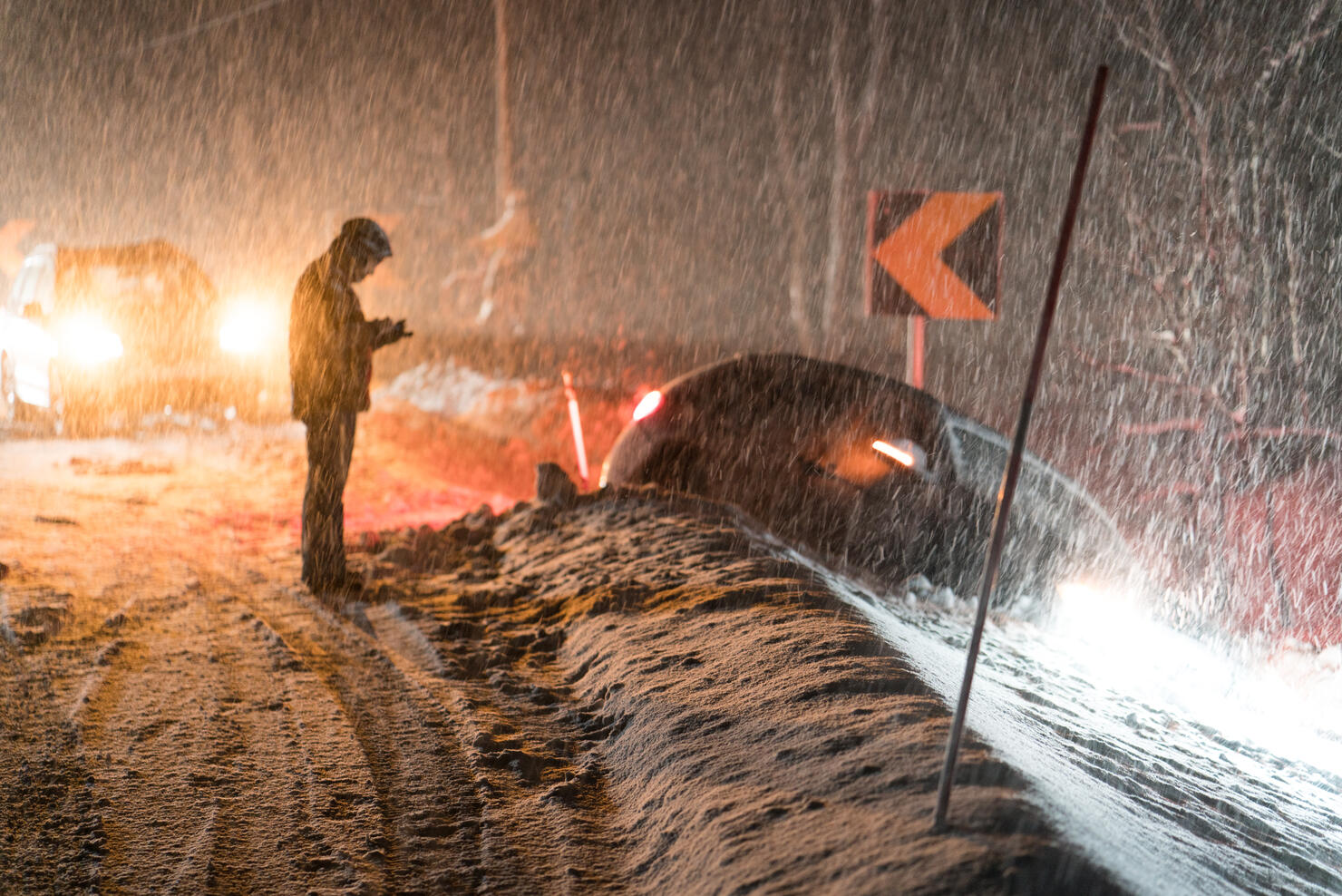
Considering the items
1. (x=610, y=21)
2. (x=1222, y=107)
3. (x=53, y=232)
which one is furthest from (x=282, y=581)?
(x=53, y=232)

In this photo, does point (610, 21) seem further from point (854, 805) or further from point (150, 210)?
point (854, 805)

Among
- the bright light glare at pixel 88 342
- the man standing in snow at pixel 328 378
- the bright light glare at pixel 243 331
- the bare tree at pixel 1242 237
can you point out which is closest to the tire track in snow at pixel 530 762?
the man standing in snow at pixel 328 378

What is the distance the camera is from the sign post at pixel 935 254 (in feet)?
21.1

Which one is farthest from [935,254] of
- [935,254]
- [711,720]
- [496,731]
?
[496,731]

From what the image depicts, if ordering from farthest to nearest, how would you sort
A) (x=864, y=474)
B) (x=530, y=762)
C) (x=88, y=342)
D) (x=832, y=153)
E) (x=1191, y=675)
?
1. (x=832, y=153)
2. (x=88, y=342)
3. (x=1191, y=675)
4. (x=864, y=474)
5. (x=530, y=762)

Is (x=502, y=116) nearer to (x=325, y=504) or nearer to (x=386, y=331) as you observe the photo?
(x=386, y=331)

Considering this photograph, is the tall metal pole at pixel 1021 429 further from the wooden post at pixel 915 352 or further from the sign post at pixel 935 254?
the wooden post at pixel 915 352

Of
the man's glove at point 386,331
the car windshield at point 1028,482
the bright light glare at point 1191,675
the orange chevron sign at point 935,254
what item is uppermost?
the orange chevron sign at point 935,254

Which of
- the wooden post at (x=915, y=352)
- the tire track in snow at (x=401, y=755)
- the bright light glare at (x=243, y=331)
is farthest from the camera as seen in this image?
the bright light glare at (x=243, y=331)

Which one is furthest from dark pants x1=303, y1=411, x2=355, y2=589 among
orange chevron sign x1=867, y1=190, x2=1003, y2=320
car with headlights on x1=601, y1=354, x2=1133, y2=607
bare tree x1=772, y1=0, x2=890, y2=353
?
bare tree x1=772, y1=0, x2=890, y2=353

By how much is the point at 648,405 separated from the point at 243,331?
7535mm

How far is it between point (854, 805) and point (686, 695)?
1.15 metres

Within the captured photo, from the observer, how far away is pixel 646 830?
10.1 ft

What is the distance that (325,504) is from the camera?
A: 5906 millimetres
